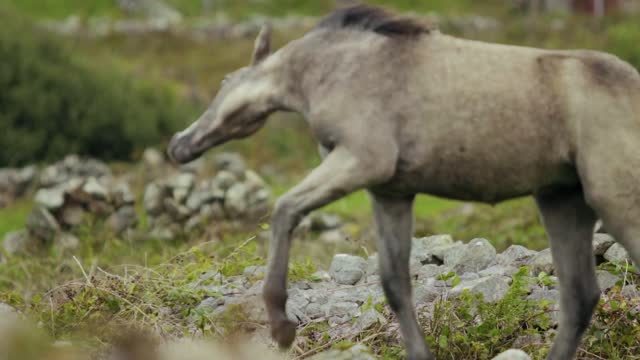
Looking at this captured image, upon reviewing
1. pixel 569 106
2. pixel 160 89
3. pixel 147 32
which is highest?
pixel 569 106

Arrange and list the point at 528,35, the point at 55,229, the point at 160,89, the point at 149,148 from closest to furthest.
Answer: the point at 55,229 → the point at 149,148 → the point at 160,89 → the point at 528,35

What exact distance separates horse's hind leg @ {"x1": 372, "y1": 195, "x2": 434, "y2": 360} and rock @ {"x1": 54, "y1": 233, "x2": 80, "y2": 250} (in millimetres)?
10602

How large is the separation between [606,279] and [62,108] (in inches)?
749

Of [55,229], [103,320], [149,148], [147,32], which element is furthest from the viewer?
[147,32]

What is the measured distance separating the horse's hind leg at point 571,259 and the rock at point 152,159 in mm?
17809

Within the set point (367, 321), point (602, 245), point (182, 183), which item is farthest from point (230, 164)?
point (367, 321)

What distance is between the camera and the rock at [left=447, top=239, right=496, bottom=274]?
11398mm

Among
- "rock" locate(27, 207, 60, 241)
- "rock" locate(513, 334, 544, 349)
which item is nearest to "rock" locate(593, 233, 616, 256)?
"rock" locate(513, 334, 544, 349)

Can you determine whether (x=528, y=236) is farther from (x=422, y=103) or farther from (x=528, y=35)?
(x=528, y=35)

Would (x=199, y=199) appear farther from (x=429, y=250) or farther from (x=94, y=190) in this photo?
(x=429, y=250)

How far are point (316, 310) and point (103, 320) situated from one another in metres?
1.80

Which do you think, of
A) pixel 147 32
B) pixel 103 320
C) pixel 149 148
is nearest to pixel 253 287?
pixel 103 320

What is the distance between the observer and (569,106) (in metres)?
7.42

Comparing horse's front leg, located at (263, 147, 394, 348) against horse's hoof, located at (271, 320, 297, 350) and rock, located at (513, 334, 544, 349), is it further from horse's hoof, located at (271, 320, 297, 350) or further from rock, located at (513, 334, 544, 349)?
rock, located at (513, 334, 544, 349)
